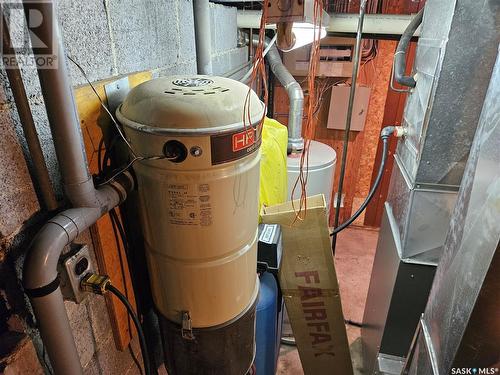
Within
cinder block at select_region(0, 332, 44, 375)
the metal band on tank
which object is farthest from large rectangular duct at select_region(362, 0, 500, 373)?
cinder block at select_region(0, 332, 44, 375)

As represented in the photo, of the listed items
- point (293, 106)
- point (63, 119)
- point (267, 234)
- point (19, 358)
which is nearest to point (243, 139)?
point (63, 119)

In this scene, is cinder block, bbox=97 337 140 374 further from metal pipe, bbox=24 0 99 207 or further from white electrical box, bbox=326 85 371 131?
white electrical box, bbox=326 85 371 131

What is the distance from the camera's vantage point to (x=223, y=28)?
5.90 ft

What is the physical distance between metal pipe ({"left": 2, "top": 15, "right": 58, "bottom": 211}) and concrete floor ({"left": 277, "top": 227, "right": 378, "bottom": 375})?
5.77ft

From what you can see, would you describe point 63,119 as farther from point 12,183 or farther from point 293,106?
point 293,106

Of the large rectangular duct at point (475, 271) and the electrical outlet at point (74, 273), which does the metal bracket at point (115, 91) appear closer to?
the electrical outlet at point (74, 273)

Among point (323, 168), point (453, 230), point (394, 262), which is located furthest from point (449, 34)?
point (323, 168)

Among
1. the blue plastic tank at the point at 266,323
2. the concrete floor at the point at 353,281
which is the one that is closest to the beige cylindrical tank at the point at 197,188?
the blue plastic tank at the point at 266,323

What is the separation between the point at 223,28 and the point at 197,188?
1353 mm

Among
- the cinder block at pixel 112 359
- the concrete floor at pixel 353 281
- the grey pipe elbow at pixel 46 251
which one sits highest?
the grey pipe elbow at pixel 46 251

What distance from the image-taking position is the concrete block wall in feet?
2.09

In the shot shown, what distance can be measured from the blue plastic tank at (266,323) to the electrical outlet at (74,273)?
755mm

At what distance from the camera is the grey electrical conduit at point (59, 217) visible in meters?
0.59

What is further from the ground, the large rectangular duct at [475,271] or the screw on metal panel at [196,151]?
the screw on metal panel at [196,151]
